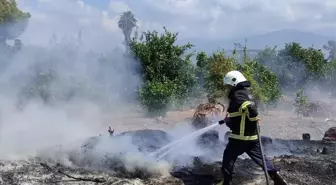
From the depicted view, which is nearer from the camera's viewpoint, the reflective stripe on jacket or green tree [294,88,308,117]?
the reflective stripe on jacket

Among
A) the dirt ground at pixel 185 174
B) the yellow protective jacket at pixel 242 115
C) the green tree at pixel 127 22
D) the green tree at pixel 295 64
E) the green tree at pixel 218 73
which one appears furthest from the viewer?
the green tree at pixel 127 22

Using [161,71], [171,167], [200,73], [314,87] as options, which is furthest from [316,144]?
[314,87]

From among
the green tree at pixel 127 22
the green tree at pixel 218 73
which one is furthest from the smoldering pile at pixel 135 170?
the green tree at pixel 127 22

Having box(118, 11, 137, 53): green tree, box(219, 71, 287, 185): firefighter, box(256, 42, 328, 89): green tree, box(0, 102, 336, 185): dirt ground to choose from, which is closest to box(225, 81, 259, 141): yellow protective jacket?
box(219, 71, 287, 185): firefighter

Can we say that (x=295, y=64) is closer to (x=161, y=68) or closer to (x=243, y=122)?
(x=161, y=68)

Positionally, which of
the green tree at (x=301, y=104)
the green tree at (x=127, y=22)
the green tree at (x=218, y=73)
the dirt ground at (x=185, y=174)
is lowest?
the dirt ground at (x=185, y=174)

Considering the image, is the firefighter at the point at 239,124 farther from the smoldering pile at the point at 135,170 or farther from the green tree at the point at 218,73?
the green tree at the point at 218,73

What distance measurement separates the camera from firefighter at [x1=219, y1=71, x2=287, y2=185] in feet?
19.0

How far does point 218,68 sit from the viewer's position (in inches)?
683

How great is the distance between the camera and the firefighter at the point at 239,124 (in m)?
5.79

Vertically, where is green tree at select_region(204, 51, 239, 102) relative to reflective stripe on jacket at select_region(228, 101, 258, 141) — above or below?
above

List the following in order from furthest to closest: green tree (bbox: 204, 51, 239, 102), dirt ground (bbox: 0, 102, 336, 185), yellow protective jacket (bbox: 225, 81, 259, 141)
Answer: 1. green tree (bbox: 204, 51, 239, 102)
2. dirt ground (bbox: 0, 102, 336, 185)
3. yellow protective jacket (bbox: 225, 81, 259, 141)

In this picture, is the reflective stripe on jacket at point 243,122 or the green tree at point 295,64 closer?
the reflective stripe on jacket at point 243,122

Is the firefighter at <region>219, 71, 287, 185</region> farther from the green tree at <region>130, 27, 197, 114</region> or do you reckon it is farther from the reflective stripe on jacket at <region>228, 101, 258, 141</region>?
the green tree at <region>130, 27, 197, 114</region>
